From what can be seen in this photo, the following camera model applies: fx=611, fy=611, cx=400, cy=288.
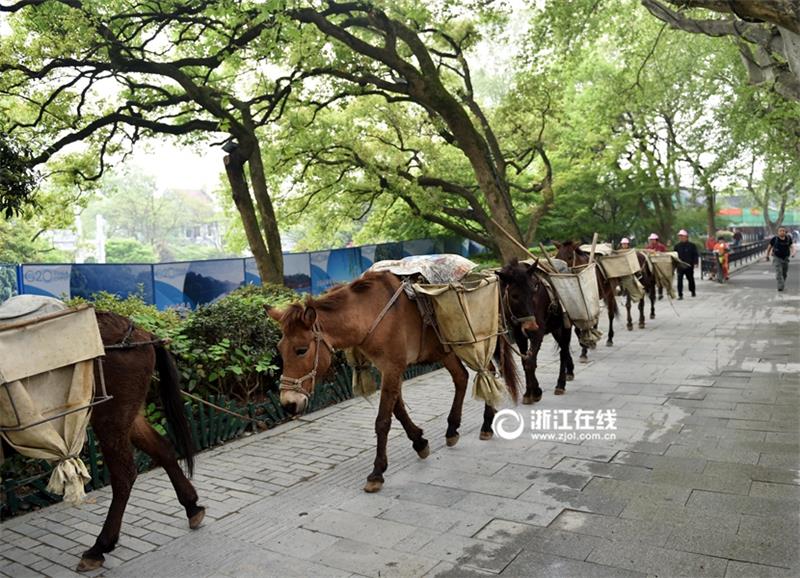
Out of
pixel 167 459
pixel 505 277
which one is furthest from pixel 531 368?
pixel 167 459

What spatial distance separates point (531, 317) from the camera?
6945 millimetres

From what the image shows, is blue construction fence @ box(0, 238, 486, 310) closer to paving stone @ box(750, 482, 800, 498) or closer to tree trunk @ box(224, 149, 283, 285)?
tree trunk @ box(224, 149, 283, 285)

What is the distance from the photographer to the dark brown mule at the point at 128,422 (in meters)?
4.09

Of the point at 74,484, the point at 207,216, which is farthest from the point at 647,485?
the point at 207,216

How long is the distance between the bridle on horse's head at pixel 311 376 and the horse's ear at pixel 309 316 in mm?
59

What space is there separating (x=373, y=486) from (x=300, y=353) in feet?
4.31

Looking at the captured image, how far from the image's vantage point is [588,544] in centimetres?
393

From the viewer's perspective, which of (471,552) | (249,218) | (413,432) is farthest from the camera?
(249,218)

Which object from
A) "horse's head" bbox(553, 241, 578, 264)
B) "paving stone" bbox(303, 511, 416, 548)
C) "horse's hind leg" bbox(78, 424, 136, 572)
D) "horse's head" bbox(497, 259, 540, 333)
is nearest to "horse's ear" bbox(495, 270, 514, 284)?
"horse's head" bbox(497, 259, 540, 333)

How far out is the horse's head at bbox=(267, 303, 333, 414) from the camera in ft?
15.0

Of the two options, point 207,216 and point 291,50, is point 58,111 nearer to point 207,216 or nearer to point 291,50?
point 291,50

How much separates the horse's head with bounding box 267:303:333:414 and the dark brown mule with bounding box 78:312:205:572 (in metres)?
0.89

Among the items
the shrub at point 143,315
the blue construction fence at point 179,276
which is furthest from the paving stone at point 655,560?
the blue construction fence at point 179,276

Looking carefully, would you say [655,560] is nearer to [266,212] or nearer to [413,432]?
[413,432]
